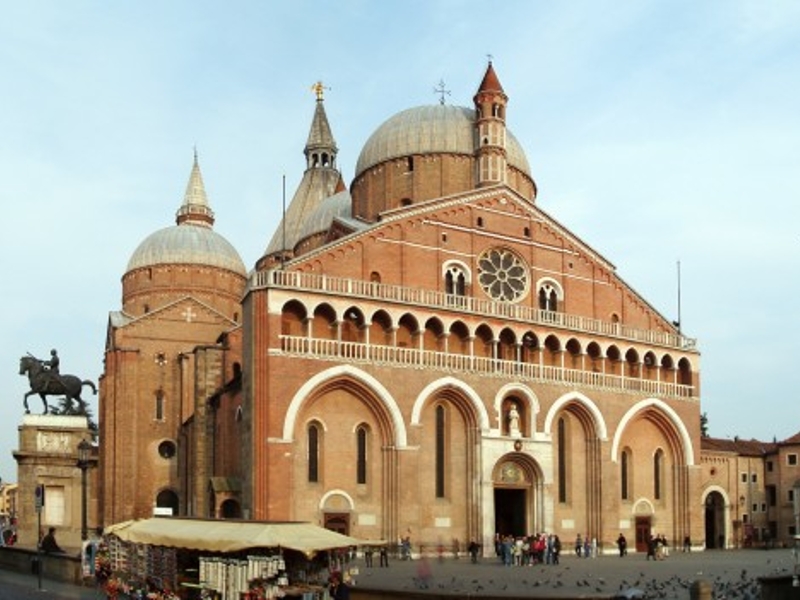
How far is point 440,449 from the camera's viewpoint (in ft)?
138

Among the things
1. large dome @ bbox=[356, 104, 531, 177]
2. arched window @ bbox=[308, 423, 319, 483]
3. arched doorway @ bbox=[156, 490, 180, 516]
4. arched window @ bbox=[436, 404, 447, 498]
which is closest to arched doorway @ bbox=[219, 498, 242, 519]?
arched window @ bbox=[308, 423, 319, 483]

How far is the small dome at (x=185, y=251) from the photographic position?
65.6m

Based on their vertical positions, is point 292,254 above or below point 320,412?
above

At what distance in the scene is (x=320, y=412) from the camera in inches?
1538

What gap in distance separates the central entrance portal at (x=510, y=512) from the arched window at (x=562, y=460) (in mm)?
1872

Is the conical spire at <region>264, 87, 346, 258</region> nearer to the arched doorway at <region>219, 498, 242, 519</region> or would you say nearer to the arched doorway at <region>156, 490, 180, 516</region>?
the arched doorway at <region>156, 490, 180, 516</region>

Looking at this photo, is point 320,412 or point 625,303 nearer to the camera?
point 320,412

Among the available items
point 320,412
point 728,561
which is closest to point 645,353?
point 728,561

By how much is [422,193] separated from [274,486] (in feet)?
63.4

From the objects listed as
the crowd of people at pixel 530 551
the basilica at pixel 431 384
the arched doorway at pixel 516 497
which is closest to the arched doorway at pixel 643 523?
the basilica at pixel 431 384

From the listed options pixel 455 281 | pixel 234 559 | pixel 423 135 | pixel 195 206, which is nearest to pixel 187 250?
pixel 195 206

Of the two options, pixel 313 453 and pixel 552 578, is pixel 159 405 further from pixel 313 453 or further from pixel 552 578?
pixel 552 578

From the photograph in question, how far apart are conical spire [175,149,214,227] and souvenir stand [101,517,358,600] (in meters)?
50.4

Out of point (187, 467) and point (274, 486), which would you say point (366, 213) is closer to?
point (187, 467)
